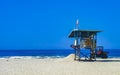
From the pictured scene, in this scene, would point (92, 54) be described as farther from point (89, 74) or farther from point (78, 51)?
point (89, 74)

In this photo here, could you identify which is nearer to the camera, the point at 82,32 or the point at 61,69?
the point at 61,69

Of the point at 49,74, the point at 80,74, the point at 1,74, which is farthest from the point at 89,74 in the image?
the point at 1,74

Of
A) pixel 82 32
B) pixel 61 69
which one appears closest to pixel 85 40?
pixel 82 32

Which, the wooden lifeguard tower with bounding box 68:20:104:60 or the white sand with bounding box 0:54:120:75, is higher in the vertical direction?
the wooden lifeguard tower with bounding box 68:20:104:60

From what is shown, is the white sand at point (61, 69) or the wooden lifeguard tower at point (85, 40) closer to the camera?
the white sand at point (61, 69)

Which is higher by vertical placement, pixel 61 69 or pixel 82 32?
pixel 82 32

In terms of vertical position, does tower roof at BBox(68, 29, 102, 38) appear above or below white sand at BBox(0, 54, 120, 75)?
above

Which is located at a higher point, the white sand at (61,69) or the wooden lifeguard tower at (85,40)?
the wooden lifeguard tower at (85,40)

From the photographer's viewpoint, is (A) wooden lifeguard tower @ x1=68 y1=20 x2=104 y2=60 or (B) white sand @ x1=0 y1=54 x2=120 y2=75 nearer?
(B) white sand @ x1=0 y1=54 x2=120 y2=75

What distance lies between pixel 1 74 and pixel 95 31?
1370 centimetres

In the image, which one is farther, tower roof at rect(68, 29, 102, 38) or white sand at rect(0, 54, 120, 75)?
tower roof at rect(68, 29, 102, 38)

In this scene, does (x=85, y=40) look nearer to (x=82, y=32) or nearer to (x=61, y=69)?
(x=82, y=32)

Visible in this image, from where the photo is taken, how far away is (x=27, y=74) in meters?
17.4

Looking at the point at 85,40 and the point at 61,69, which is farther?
the point at 85,40
